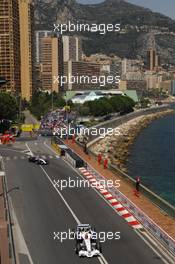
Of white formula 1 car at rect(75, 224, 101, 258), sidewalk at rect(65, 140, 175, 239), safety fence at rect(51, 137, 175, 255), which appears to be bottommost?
sidewalk at rect(65, 140, 175, 239)

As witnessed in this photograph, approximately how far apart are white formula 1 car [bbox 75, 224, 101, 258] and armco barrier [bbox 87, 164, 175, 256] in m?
4.03

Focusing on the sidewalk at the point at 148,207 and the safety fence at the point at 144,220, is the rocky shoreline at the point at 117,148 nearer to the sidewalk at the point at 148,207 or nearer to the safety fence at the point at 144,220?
the sidewalk at the point at 148,207

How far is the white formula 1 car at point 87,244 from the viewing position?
25.8 metres

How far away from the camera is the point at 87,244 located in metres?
26.0

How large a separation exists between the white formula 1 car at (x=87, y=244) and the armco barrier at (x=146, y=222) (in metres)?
4.03

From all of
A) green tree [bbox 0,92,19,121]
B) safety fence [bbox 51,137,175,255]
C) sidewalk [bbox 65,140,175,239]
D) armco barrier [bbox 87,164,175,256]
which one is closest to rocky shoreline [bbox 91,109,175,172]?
sidewalk [bbox 65,140,175,239]

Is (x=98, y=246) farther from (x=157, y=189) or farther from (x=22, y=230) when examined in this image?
(x=157, y=189)

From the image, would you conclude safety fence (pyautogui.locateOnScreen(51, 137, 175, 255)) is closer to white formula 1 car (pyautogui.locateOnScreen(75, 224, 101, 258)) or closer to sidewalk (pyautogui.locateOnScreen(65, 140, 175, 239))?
sidewalk (pyautogui.locateOnScreen(65, 140, 175, 239))

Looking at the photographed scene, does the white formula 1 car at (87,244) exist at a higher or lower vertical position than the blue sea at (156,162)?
higher

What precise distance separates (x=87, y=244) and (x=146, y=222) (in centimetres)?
673

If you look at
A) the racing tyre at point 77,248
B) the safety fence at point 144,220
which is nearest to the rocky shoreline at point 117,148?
the safety fence at point 144,220

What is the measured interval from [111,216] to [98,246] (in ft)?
25.5

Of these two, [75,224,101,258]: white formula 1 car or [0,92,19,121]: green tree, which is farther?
[0,92,19,121]: green tree

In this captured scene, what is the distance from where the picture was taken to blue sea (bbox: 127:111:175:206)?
6002 centimetres
